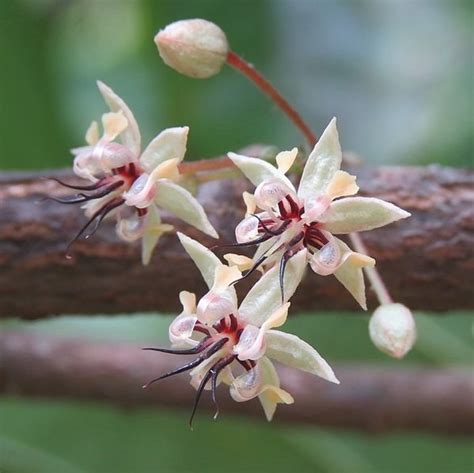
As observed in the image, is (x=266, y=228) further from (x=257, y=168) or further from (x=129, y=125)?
(x=129, y=125)

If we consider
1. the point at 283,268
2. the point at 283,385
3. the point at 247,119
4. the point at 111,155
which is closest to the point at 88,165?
the point at 111,155

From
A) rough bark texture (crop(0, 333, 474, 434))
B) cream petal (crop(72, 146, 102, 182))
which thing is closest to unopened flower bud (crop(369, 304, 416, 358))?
cream petal (crop(72, 146, 102, 182))

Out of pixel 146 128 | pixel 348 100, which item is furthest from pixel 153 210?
pixel 348 100

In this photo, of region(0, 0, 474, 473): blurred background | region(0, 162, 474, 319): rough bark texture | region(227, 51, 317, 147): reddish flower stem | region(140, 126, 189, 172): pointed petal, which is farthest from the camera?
region(0, 0, 474, 473): blurred background

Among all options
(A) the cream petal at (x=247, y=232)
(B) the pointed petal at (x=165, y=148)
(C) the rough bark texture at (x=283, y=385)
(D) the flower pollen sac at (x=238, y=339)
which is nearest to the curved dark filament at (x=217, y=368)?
(D) the flower pollen sac at (x=238, y=339)

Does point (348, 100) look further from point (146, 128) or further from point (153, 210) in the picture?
point (153, 210)

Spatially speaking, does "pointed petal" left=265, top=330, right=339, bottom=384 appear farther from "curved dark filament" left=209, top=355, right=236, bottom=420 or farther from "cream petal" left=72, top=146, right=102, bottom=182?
"cream petal" left=72, top=146, right=102, bottom=182

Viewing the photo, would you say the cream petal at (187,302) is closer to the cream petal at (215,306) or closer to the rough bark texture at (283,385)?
the cream petal at (215,306)

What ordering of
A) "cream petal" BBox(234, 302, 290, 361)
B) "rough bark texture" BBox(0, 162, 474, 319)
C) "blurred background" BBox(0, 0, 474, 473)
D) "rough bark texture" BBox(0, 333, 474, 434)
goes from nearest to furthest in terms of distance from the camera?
"cream petal" BBox(234, 302, 290, 361) → "rough bark texture" BBox(0, 162, 474, 319) → "rough bark texture" BBox(0, 333, 474, 434) → "blurred background" BBox(0, 0, 474, 473)
